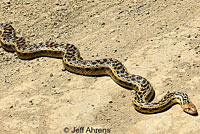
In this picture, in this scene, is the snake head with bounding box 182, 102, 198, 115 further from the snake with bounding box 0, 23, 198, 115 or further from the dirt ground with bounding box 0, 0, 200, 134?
the dirt ground with bounding box 0, 0, 200, 134

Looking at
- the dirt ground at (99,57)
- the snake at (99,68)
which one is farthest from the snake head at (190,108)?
the dirt ground at (99,57)

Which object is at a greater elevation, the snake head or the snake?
the snake head

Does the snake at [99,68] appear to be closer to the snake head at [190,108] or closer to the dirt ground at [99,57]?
the snake head at [190,108]

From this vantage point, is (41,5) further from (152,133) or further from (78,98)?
(152,133)

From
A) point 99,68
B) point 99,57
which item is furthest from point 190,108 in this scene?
point 99,57

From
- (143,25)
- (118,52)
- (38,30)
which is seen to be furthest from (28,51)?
(143,25)

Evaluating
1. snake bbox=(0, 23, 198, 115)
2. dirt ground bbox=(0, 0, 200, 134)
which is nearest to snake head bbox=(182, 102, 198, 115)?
snake bbox=(0, 23, 198, 115)
